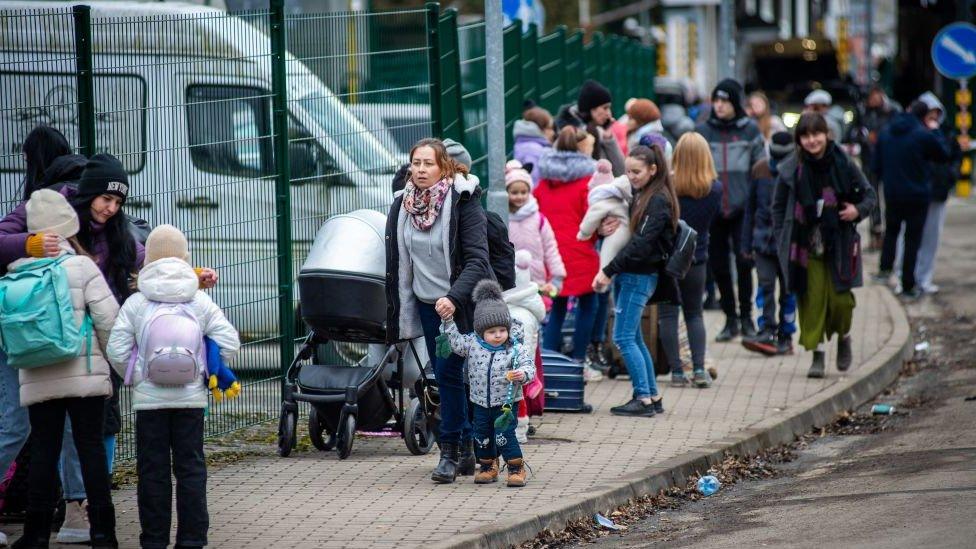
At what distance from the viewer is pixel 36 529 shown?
22.2 ft

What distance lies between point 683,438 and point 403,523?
282cm

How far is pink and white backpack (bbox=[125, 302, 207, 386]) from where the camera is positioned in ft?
21.2

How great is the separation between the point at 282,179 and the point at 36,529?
3404 mm

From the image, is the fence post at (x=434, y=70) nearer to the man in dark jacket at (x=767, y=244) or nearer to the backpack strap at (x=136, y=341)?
the man in dark jacket at (x=767, y=244)

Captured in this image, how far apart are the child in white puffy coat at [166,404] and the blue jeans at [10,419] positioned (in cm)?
65

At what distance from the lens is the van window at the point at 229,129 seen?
9047 millimetres

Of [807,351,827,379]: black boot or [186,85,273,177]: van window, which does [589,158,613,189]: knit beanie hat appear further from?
[186,85,273,177]: van window

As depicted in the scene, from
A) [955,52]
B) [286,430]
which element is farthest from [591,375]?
[955,52]

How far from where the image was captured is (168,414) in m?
6.61

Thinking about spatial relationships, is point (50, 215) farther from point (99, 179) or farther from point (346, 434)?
point (346, 434)

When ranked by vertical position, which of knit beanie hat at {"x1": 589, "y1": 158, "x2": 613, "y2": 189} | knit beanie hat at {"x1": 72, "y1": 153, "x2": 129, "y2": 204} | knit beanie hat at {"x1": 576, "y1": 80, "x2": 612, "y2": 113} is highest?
knit beanie hat at {"x1": 576, "y1": 80, "x2": 612, "y2": 113}

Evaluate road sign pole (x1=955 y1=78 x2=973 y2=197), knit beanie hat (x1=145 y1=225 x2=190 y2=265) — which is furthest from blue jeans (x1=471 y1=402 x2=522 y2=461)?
road sign pole (x1=955 y1=78 x2=973 y2=197)

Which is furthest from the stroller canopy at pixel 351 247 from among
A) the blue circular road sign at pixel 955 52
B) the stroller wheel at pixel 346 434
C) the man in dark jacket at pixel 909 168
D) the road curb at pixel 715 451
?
the blue circular road sign at pixel 955 52

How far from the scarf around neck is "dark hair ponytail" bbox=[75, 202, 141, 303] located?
5.31ft
